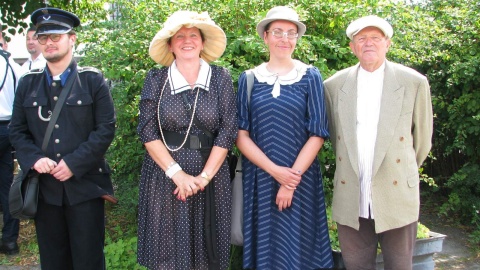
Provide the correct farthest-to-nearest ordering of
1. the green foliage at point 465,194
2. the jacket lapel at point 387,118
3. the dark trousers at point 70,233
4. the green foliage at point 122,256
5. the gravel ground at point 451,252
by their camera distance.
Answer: the green foliage at point 465,194 → the gravel ground at point 451,252 → the green foliage at point 122,256 → the dark trousers at point 70,233 → the jacket lapel at point 387,118

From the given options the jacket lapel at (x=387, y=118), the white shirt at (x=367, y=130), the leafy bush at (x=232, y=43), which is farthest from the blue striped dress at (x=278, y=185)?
the leafy bush at (x=232, y=43)

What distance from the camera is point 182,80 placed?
10.8 ft

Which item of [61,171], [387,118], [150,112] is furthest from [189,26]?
[387,118]

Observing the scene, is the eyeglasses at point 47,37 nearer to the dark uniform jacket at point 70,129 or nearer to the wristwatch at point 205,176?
the dark uniform jacket at point 70,129

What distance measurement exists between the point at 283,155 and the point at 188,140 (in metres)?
0.59

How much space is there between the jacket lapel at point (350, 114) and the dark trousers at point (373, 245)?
406 mm

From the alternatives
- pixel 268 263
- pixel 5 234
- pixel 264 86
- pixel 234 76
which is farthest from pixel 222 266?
pixel 5 234

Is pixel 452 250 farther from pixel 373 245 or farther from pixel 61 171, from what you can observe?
pixel 61 171

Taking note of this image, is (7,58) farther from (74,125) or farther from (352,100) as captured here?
(352,100)

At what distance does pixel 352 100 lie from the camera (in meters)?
3.28

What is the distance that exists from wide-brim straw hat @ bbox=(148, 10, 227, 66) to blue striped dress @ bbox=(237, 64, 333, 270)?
1.00 ft

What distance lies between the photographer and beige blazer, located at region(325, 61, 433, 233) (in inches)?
124

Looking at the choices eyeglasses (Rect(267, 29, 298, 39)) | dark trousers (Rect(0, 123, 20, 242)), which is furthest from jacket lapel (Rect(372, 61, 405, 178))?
dark trousers (Rect(0, 123, 20, 242))

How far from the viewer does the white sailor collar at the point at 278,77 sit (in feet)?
11.0
